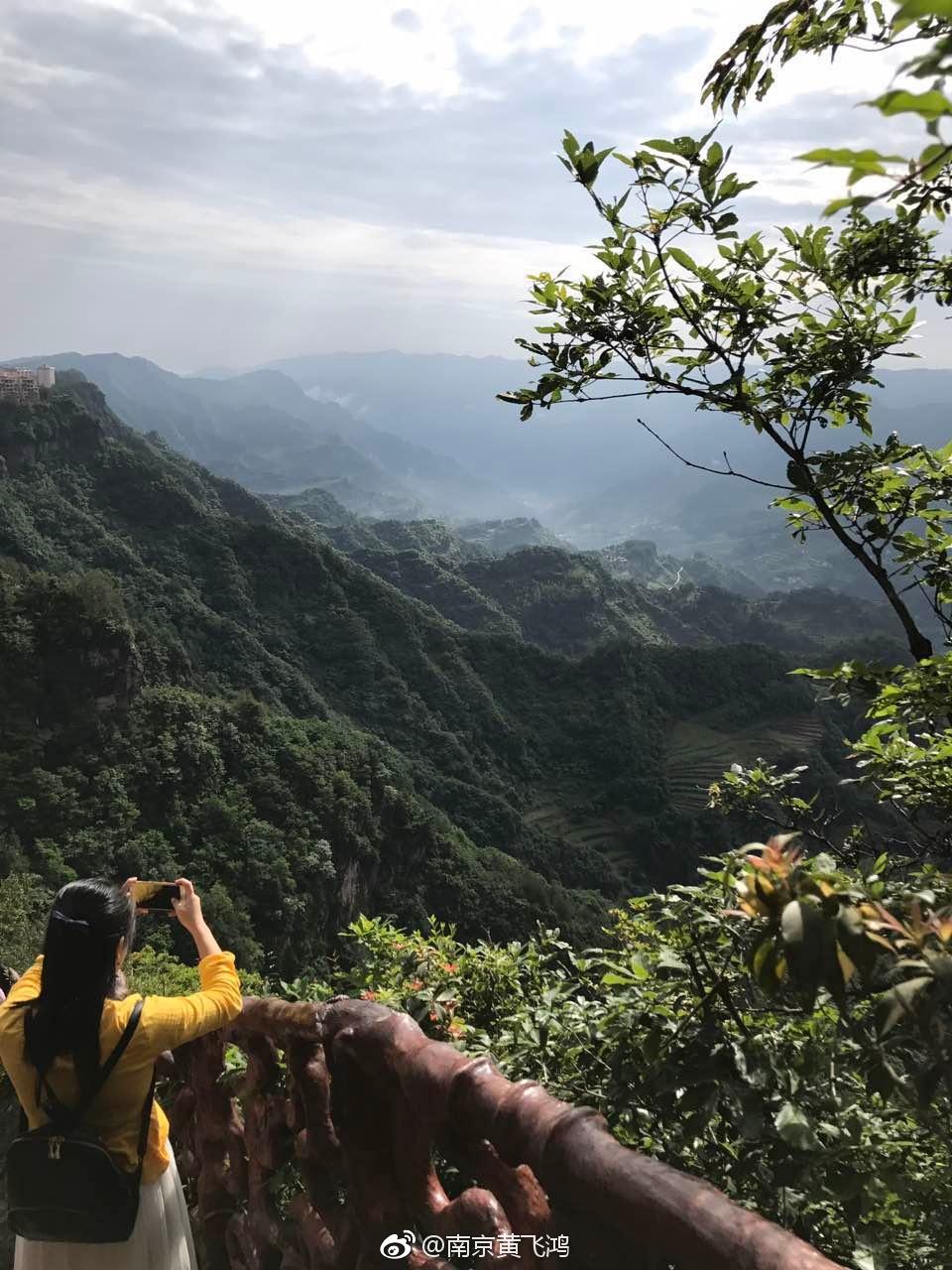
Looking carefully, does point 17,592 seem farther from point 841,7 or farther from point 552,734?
point 552,734

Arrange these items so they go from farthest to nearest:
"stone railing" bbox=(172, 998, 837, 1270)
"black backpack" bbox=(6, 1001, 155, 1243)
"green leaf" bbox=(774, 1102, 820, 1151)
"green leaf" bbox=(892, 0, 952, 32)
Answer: "black backpack" bbox=(6, 1001, 155, 1243)
"green leaf" bbox=(774, 1102, 820, 1151)
"stone railing" bbox=(172, 998, 837, 1270)
"green leaf" bbox=(892, 0, 952, 32)

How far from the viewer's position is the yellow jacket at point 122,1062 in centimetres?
148

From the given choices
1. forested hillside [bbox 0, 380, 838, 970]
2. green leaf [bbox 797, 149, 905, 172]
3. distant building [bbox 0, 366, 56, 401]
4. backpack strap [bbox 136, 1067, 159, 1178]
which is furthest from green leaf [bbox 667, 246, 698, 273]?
distant building [bbox 0, 366, 56, 401]

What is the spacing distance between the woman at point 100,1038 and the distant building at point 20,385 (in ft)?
174

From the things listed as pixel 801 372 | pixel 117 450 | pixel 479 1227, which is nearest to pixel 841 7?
pixel 801 372

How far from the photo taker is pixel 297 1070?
1447mm

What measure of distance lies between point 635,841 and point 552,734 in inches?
407

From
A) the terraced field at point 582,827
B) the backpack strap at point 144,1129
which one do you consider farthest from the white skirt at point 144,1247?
the terraced field at point 582,827

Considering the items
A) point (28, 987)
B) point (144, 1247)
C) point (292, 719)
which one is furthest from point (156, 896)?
point (292, 719)

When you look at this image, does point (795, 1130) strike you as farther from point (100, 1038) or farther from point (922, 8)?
point (100, 1038)

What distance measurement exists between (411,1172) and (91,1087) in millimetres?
672

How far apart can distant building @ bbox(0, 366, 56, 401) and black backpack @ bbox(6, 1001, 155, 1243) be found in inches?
2092

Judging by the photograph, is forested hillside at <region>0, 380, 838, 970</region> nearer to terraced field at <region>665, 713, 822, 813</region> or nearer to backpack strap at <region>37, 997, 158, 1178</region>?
terraced field at <region>665, 713, 822, 813</region>

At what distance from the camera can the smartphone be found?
1884 millimetres
